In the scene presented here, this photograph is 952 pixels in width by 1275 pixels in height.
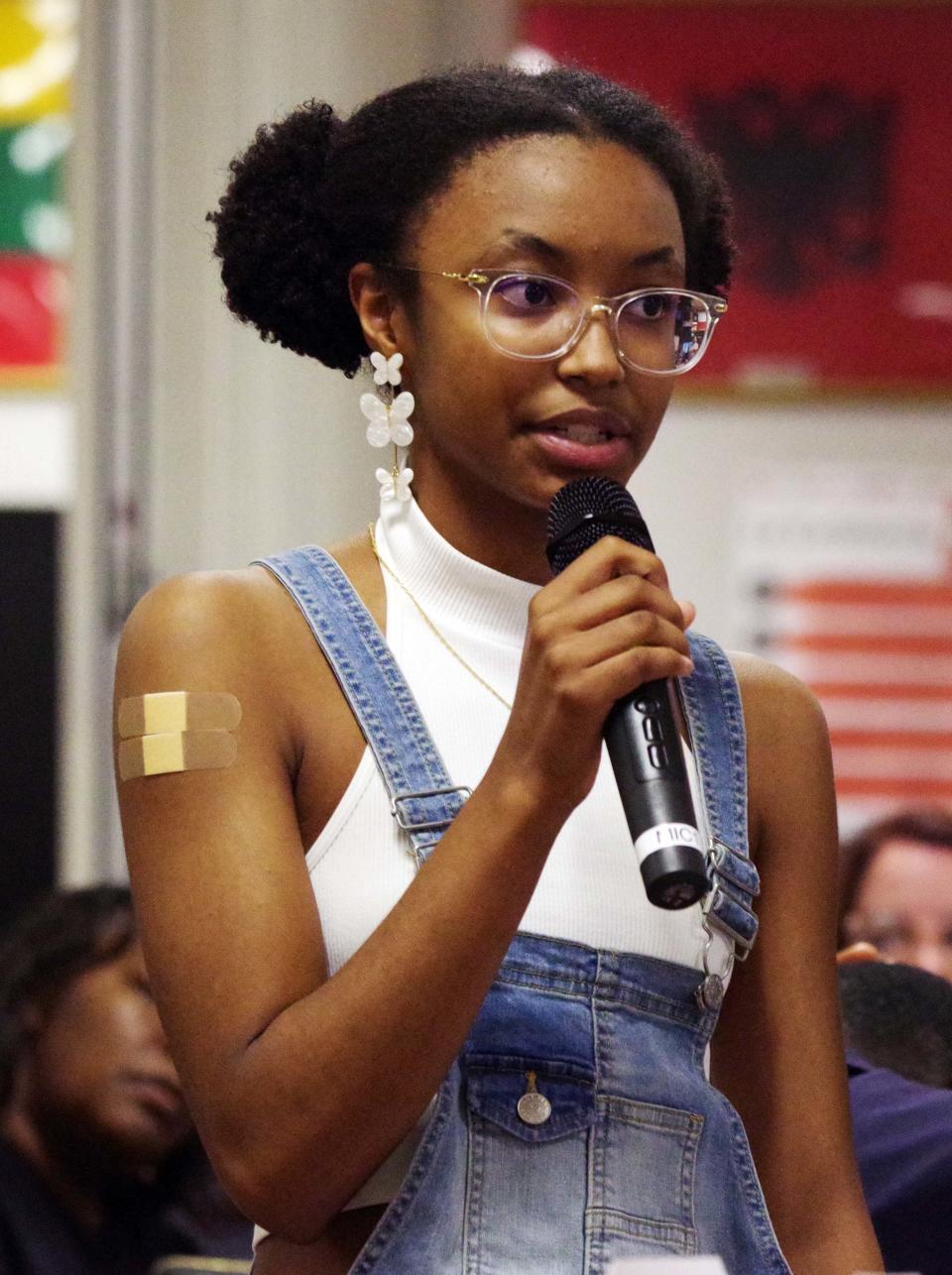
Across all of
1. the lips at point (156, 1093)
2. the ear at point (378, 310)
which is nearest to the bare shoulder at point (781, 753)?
the ear at point (378, 310)

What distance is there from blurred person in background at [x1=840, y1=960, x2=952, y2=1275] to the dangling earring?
64cm

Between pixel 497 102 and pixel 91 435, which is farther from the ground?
pixel 497 102

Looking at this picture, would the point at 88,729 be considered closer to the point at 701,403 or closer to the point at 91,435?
the point at 91,435

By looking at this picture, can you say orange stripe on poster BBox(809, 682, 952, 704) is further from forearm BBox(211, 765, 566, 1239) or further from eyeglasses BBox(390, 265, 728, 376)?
forearm BBox(211, 765, 566, 1239)

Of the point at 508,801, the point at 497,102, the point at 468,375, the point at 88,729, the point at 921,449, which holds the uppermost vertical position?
the point at 497,102

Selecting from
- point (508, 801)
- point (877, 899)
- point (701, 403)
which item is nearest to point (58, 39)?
point (701, 403)

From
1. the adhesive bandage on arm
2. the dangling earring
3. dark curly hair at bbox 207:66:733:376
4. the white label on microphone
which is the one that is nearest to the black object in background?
dark curly hair at bbox 207:66:733:376

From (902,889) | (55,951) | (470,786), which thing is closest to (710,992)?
(470,786)

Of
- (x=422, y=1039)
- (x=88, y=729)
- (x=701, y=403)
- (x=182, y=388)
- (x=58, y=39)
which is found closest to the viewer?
(x=422, y=1039)

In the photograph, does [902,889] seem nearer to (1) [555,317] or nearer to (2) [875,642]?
(2) [875,642]

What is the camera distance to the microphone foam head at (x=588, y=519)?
3.84 ft

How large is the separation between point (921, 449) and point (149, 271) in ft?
5.80

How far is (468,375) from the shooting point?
1293 millimetres

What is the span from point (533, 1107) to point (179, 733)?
32cm
